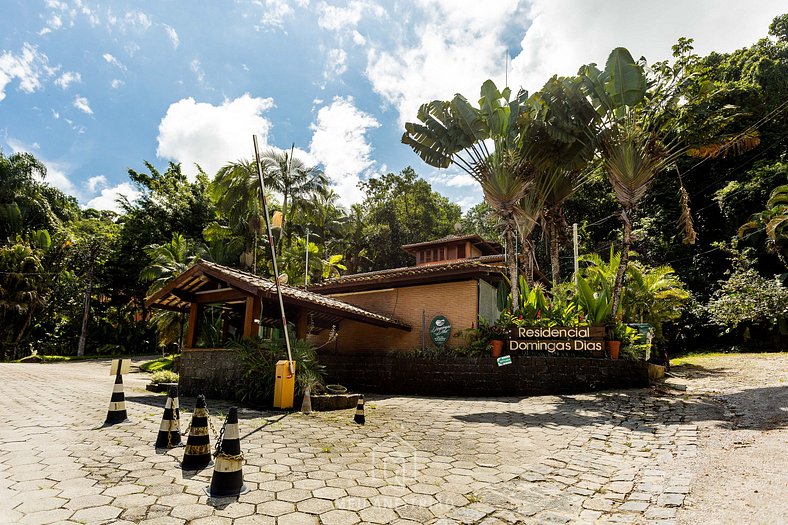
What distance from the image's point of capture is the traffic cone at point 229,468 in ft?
12.6

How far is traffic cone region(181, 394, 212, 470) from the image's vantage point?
4469mm

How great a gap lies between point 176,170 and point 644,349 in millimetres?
38669

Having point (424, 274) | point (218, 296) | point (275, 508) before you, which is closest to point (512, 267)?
point (424, 274)

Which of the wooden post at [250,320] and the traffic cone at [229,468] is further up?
the wooden post at [250,320]

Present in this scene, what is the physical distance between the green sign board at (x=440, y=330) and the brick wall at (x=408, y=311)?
0.16 meters

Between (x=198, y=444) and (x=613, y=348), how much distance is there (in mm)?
10279

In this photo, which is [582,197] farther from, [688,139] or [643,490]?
[643,490]

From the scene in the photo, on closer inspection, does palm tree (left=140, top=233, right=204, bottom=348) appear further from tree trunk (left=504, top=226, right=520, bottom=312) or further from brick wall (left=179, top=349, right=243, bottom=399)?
tree trunk (left=504, top=226, right=520, bottom=312)

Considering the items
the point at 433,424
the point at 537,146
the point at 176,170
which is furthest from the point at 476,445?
the point at 176,170

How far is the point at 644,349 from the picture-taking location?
12.1 metres

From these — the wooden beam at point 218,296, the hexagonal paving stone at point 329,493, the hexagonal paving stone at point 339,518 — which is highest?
the wooden beam at point 218,296

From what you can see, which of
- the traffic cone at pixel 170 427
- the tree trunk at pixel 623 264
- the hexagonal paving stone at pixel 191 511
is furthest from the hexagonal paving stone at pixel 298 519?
the tree trunk at pixel 623 264

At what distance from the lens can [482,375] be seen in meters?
12.1

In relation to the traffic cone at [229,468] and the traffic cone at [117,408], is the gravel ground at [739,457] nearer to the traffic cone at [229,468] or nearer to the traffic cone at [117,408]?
the traffic cone at [229,468]
